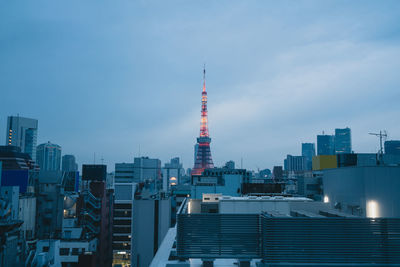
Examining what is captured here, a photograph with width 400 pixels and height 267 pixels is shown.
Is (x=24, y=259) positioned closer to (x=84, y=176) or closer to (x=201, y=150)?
(x=84, y=176)

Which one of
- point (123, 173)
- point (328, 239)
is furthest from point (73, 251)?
point (123, 173)

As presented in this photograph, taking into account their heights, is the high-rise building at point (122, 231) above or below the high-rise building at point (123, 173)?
below

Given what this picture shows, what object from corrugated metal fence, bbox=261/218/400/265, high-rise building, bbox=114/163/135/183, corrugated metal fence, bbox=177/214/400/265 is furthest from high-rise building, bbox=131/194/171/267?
high-rise building, bbox=114/163/135/183

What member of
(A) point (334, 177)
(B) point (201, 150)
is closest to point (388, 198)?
(A) point (334, 177)

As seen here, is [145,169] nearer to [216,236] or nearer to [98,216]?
[98,216]

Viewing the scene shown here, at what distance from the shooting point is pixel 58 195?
173 feet

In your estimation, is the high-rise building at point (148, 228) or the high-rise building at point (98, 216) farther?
the high-rise building at point (148, 228)

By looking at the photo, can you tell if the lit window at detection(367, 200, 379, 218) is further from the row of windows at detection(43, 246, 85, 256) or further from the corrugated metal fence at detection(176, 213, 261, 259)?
the row of windows at detection(43, 246, 85, 256)

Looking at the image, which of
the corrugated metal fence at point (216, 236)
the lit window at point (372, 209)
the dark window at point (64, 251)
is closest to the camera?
the corrugated metal fence at point (216, 236)

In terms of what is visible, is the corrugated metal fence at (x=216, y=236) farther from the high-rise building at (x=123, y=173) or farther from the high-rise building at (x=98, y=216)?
the high-rise building at (x=123, y=173)

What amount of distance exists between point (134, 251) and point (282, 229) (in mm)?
42312

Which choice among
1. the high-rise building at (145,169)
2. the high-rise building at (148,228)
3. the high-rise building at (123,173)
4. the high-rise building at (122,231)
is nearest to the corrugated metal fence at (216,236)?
the high-rise building at (148,228)

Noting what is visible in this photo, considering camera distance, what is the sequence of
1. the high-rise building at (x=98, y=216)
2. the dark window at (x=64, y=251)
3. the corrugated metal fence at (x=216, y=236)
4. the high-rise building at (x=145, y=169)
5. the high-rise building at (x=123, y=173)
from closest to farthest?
the corrugated metal fence at (x=216, y=236) < the dark window at (x=64, y=251) < the high-rise building at (x=98, y=216) < the high-rise building at (x=123, y=173) < the high-rise building at (x=145, y=169)

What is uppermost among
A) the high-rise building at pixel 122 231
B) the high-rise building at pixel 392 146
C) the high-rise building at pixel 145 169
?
the high-rise building at pixel 392 146
